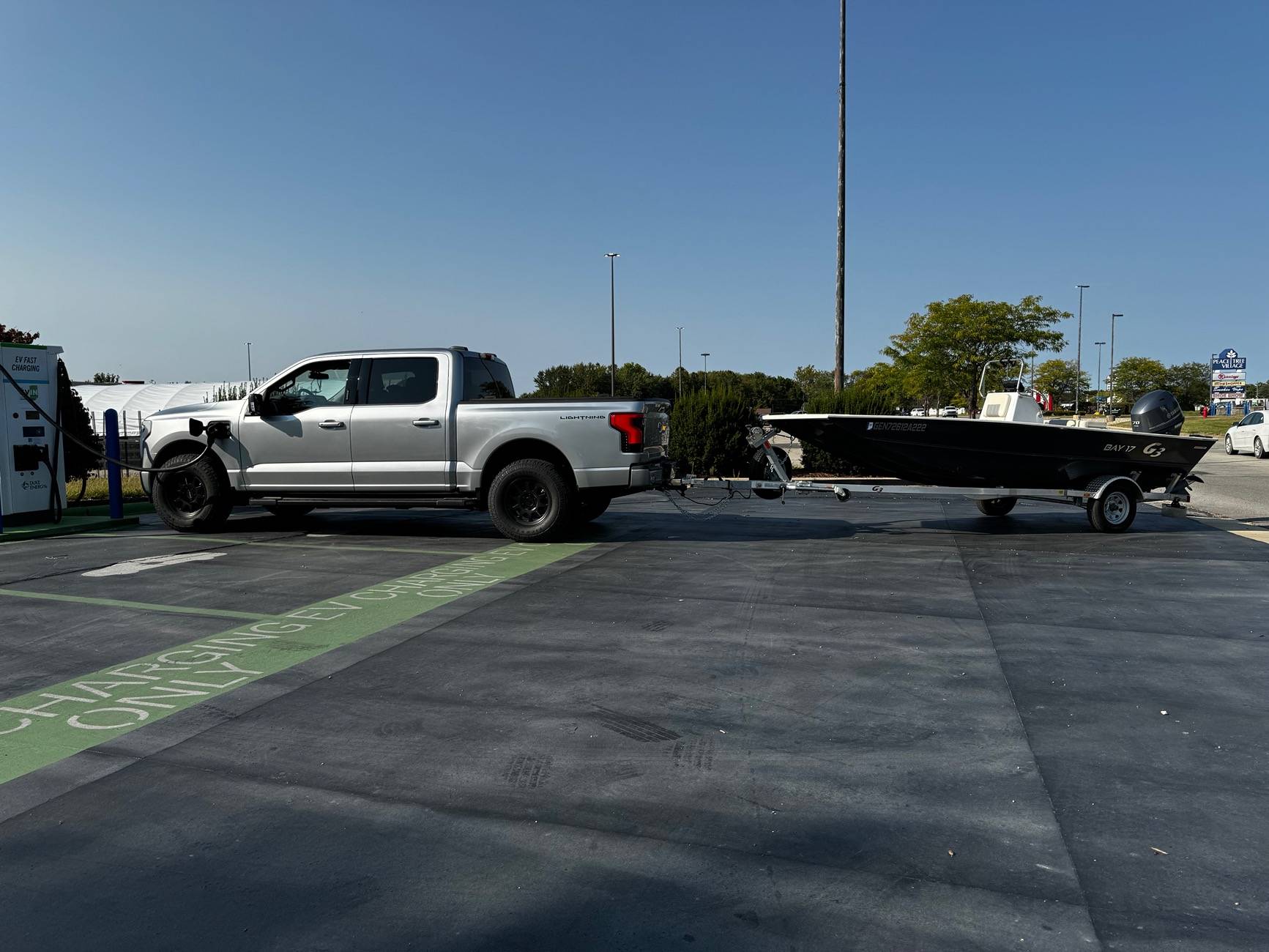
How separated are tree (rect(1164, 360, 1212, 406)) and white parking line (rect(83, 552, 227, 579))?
392 feet

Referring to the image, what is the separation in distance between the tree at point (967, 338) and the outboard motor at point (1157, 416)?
29207 millimetres

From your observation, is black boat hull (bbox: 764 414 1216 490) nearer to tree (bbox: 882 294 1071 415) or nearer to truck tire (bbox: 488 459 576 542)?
truck tire (bbox: 488 459 576 542)

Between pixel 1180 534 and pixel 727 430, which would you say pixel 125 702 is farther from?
pixel 727 430

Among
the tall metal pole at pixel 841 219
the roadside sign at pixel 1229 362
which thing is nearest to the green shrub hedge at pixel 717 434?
the tall metal pole at pixel 841 219

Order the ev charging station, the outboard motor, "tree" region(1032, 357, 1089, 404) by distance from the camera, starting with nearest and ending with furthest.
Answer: the outboard motor < the ev charging station < "tree" region(1032, 357, 1089, 404)

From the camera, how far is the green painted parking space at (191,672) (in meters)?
4.43

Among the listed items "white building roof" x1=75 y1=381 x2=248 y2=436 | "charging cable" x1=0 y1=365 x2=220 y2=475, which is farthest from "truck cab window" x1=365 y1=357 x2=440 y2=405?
"white building roof" x1=75 y1=381 x2=248 y2=436

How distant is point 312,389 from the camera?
10828 millimetres

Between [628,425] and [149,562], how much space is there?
16.4 ft

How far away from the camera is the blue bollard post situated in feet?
39.2

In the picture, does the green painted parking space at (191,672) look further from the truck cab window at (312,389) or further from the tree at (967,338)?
the tree at (967,338)

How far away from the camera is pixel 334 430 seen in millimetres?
10586

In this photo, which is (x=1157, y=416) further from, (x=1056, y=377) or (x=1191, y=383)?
(x=1191, y=383)

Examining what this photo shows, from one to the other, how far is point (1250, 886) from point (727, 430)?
16630mm
